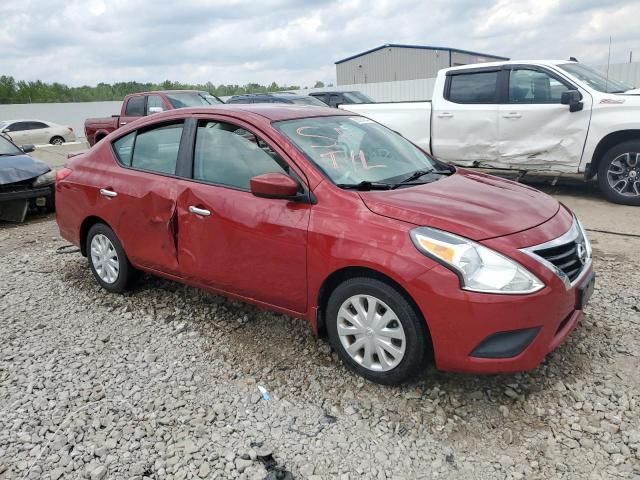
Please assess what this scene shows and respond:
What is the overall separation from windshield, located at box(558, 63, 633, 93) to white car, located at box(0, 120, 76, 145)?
2024cm

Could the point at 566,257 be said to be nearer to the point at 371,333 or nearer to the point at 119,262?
the point at 371,333

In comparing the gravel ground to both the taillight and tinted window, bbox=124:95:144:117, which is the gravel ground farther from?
tinted window, bbox=124:95:144:117

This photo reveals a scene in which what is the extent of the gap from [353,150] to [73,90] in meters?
44.3

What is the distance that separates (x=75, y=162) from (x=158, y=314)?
166 cm

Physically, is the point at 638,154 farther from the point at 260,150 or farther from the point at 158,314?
the point at 158,314

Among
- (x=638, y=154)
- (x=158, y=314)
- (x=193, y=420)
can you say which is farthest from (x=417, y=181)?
(x=638, y=154)

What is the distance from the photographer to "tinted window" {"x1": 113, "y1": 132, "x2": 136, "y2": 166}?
4.38 m

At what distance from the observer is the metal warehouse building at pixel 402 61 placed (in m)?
31.4

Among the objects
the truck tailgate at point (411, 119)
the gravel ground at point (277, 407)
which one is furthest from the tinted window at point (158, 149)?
the truck tailgate at point (411, 119)

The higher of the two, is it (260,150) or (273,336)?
(260,150)

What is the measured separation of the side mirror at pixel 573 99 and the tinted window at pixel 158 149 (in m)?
5.25

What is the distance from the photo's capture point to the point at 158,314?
4242 millimetres

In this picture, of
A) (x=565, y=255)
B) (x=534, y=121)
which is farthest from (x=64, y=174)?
(x=534, y=121)

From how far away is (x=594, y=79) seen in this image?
7.41m
